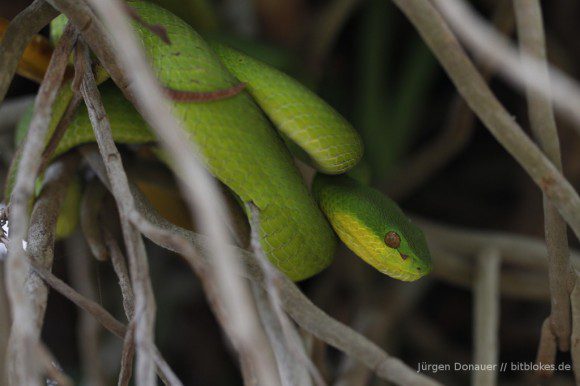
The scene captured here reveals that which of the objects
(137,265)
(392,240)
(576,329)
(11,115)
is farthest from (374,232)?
(11,115)

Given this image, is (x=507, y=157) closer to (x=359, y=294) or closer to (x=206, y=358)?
(x=359, y=294)

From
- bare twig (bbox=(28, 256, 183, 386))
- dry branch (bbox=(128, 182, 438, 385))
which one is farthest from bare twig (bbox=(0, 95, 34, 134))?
dry branch (bbox=(128, 182, 438, 385))

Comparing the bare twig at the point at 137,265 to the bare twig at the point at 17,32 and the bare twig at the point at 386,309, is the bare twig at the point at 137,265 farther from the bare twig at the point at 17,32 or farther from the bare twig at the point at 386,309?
the bare twig at the point at 386,309

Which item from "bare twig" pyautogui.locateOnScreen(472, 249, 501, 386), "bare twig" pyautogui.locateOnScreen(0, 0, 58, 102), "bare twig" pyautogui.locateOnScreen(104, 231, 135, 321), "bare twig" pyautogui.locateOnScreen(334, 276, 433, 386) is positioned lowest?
"bare twig" pyautogui.locateOnScreen(334, 276, 433, 386)

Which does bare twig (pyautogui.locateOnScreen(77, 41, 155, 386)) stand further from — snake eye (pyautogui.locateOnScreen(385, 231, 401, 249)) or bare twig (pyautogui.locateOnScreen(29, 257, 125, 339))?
snake eye (pyautogui.locateOnScreen(385, 231, 401, 249))

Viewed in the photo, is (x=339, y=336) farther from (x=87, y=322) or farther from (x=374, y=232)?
(x=87, y=322)

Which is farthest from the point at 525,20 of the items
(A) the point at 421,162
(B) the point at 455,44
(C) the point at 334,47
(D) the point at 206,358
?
(D) the point at 206,358
